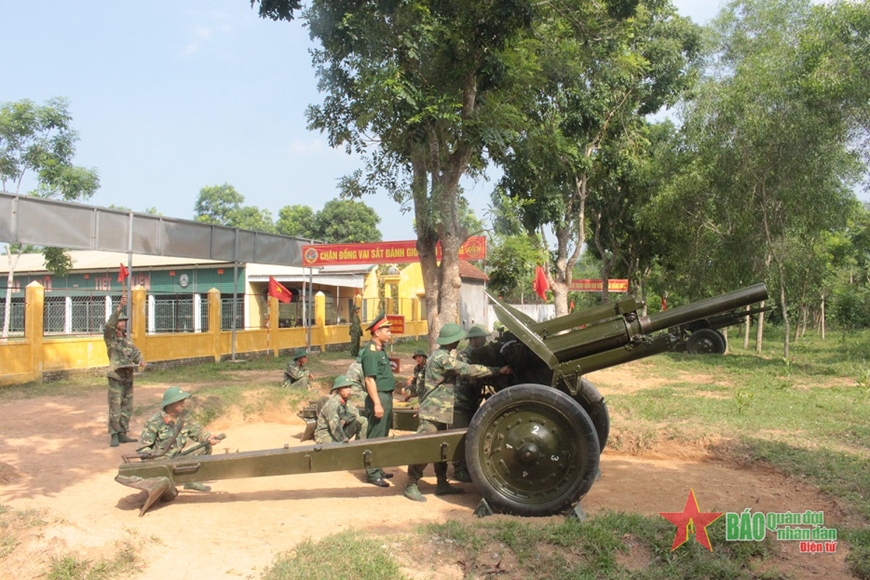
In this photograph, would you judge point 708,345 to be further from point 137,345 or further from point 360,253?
point 137,345

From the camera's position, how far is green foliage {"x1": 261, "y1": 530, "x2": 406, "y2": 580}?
13.4 ft

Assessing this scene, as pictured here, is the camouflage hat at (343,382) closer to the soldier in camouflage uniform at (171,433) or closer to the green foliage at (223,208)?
the soldier in camouflage uniform at (171,433)

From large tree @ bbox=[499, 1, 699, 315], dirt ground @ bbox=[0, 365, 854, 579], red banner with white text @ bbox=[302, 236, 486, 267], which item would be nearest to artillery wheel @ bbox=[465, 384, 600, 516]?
dirt ground @ bbox=[0, 365, 854, 579]

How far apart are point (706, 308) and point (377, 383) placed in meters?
3.00

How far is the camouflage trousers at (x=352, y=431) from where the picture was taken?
7.01 metres

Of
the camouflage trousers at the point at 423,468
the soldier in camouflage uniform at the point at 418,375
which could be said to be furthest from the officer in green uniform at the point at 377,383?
the soldier in camouflage uniform at the point at 418,375

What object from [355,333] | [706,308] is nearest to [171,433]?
[706,308]

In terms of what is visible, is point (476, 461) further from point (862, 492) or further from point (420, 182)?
point (420, 182)

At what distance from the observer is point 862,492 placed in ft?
18.9

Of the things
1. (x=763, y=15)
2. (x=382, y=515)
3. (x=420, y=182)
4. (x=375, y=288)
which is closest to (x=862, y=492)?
(x=382, y=515)

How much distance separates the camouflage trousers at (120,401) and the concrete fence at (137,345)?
19.6 ft

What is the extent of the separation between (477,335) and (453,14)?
Result: 277 inches

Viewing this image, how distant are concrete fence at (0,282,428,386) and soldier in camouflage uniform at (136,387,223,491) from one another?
8667 millimetres

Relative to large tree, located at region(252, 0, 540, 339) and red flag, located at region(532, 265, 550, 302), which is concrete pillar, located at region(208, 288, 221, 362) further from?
red flag, located at region(532, 265, 550, 302)
